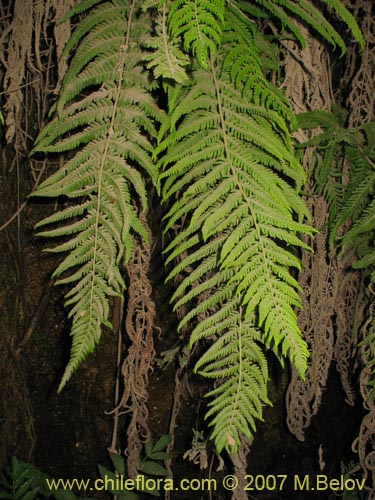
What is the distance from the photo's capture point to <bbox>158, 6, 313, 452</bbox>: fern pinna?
0.98 m

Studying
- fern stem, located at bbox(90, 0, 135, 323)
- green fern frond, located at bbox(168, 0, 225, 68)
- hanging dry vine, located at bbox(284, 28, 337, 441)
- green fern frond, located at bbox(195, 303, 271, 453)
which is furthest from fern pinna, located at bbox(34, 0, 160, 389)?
hanging dry vine, located at bbox(284, 28, 337, 441)

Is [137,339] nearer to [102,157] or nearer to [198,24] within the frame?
[102,157]

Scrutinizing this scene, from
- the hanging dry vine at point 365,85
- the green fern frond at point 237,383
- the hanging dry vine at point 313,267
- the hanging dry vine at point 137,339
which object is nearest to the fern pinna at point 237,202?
the green fern frond at point 237,383

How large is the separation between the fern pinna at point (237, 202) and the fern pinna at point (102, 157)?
95 mm

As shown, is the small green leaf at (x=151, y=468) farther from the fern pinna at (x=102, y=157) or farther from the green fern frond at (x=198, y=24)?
the green fern frond at (x=198, y=24)

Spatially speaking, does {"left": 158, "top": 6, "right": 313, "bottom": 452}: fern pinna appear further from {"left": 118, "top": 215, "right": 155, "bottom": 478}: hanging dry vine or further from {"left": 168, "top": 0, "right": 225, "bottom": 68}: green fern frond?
{"left": 118, "top": 215, "right": 155, "bottom": 478}: hanging dry vine

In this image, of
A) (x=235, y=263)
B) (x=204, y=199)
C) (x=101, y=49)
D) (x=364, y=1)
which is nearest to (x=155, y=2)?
(x=101, y=49)

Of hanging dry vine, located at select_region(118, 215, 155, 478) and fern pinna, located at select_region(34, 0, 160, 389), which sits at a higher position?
fern pinna, located at select_region(34, 0, 160, 389)

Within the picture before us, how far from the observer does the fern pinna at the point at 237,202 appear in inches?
38.4

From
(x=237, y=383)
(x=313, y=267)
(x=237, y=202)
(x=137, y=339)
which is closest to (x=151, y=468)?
(x=137, y=339)

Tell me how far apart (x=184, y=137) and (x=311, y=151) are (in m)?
0.52

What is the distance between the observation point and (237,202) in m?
1.01

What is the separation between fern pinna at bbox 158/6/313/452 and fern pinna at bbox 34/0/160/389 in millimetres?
95

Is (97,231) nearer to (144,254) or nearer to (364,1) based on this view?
(144,254)
